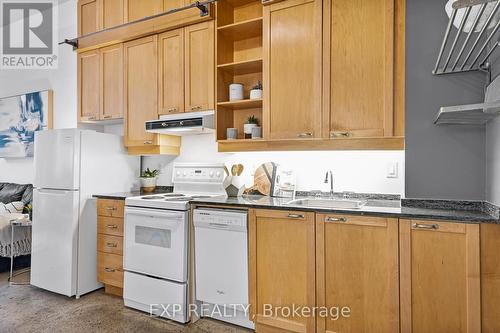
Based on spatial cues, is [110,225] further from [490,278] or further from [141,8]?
[490,278]

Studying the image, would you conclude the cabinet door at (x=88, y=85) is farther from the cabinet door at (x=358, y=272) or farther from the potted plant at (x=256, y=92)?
the cabinet door at (x=358, y=272)

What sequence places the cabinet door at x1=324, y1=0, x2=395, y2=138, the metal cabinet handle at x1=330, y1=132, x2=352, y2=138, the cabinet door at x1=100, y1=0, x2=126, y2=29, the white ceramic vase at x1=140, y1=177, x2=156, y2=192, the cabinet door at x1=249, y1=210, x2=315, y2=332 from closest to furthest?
the cabinet door at x1=249, y1=210, x2=315, y2=332 < the cabinet door at x1=324, y1=0, x2=395, y2=138 < the metal cabinet handle at x1=330, y1=132, x2=352, y2=138 < the cabinet door at x1=100, y1=0, x2=126, y2=29 < the white ceramic vase at x1=140, y1=177, x2=156, y2=192

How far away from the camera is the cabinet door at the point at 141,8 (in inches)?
119

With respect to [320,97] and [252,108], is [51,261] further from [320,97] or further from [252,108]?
[320,97]

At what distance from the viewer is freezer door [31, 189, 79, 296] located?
112 inches

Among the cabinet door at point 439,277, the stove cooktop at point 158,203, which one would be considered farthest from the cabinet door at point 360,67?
the stove cooktop at point 158,203

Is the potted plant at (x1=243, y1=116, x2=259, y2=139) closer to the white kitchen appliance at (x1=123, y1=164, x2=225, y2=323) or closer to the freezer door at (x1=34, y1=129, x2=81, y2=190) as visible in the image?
the white kitchen appliance at (x1=123, y1=164, x2=225, y2=323)

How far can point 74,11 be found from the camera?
3.89 meters

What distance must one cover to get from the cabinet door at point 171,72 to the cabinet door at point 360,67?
136cm

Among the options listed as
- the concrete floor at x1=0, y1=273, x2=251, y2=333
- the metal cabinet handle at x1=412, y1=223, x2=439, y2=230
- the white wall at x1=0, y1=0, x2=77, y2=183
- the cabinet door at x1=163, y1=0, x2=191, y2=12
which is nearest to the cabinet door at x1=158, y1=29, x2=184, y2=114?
the cabinet door at x1=163, y1=0, x2=191, y2=12

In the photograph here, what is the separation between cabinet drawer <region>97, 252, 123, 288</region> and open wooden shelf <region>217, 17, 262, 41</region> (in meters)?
2.25

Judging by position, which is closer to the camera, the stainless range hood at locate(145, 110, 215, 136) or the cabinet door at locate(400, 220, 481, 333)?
the cabinet door at locate(400, 220, 481, 333)

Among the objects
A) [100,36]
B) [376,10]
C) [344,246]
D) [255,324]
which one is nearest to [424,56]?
[376,10]

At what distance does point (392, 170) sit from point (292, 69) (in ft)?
3.59
